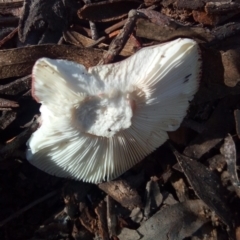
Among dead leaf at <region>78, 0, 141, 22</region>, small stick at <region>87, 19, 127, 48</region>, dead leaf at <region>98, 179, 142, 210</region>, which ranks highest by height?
dead leaf at <region>78, 0, 141, 22</region>

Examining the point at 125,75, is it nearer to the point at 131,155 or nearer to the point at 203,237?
the point at 131,155

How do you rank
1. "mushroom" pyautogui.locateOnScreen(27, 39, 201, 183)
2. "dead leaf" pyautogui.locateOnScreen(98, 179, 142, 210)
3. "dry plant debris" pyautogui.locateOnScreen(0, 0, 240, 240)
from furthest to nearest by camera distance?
"dead leaf" pyautogui.locateOnScreen(98, 179, 142, 210), "dry plant debris" pyautogui.locateOnScreen(0, 0, 240, 240), "mushroom" pyautogui.locateOnScreen(27, 39, 201, 183)

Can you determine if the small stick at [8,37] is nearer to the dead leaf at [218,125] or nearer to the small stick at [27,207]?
the small stick at [27,207]

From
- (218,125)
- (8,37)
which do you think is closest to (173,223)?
(218,125)

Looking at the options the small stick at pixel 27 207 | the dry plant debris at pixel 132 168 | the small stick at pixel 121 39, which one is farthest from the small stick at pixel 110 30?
the small stick at pixel 27 207

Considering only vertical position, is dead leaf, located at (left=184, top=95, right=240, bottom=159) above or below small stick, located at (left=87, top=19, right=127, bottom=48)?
below

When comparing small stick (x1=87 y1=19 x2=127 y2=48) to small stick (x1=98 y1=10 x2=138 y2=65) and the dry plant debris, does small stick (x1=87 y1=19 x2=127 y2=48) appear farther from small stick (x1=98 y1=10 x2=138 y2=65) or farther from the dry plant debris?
small stick (x1=98 y1=10 x2=138 y2=65)

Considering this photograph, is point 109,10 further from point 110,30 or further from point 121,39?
point 121,39

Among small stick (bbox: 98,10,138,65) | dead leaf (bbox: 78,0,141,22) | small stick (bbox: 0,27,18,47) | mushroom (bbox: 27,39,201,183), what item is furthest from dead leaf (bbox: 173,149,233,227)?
small stick (bbox: 0,27,18,47)
